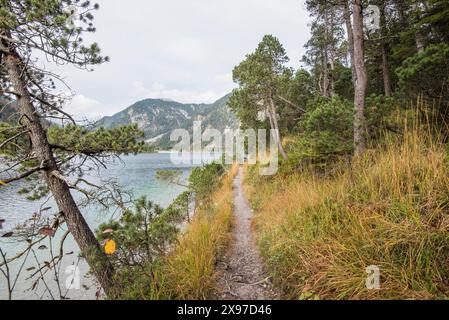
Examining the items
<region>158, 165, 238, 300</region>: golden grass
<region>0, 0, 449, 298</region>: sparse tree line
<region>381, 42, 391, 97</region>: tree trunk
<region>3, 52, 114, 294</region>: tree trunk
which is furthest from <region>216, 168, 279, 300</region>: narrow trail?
<region>381, 42, 391, 97</region>: tree trunk

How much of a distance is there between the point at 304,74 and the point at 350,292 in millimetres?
16261

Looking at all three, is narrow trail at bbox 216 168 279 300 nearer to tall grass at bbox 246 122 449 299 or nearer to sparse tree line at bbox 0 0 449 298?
tall grass at bbox 246 122 449 299

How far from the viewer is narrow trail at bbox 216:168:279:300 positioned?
120 inches

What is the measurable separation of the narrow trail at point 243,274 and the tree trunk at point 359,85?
Answer: 3.01m

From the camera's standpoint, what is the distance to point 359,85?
4961 millimetres

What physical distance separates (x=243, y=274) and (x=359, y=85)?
→ 15.3 feet

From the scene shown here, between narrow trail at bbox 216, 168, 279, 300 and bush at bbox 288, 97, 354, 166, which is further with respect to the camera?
bush at bbox 288, 97, 354, 166

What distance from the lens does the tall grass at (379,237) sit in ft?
6.49

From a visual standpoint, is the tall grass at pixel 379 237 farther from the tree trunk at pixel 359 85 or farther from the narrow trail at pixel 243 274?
the tree trunk at pixel 359 85

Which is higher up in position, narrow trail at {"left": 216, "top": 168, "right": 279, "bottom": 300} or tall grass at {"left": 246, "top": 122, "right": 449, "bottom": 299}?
tall grass at {"left": 246, "top": 122, "right": 449, "bottom": 299}

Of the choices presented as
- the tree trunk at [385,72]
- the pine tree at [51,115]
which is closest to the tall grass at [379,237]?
the pine tree at [51,115]

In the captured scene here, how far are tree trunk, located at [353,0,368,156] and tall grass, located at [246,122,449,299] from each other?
129 cm

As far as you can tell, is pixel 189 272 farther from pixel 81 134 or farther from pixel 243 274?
pixel 81 134

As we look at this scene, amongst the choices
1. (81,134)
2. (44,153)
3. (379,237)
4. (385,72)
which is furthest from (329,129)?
(385,72)
